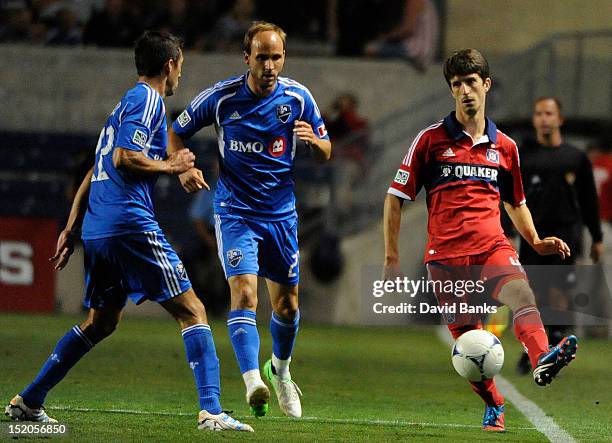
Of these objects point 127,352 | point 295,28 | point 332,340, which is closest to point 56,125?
point 295,28

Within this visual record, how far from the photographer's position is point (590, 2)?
19766 mm

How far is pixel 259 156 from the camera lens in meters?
7.50

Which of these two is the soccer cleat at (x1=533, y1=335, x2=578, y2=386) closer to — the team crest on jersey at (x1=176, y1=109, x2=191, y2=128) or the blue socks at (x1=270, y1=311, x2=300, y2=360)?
the blue socks at (x1=270, y1=311, x2=300, y2=360)

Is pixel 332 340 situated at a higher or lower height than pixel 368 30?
lower

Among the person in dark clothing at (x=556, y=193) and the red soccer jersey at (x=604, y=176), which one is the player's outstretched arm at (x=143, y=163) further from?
the red soccer jersey at (x=604, y=176)

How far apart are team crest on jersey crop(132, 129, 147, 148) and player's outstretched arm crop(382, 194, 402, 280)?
1432 millimetres

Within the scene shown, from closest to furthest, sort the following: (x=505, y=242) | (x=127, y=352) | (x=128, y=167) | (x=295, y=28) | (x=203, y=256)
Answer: (x=128, y=167), (x=505, y=242), (x=127, y=352), (x=203, y=256), (x=295, y=28)

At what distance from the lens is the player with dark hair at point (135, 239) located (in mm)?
6348

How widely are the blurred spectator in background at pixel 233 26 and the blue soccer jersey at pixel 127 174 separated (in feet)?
40.2

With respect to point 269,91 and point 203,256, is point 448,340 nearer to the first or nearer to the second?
point 203,256

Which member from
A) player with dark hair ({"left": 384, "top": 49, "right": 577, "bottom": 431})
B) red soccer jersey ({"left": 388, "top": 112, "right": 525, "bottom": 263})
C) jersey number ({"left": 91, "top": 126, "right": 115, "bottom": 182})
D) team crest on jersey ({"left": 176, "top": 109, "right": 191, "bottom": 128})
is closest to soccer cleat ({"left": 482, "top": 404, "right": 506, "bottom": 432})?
player with dark hair ({"left": 384, "top": 49, "right": 577, "bottom": 431})

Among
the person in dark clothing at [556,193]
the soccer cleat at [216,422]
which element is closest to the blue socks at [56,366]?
the soccer cleat at [216,422]

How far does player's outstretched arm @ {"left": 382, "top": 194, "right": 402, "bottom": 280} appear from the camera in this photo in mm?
7027

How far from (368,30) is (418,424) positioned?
40.2ft
